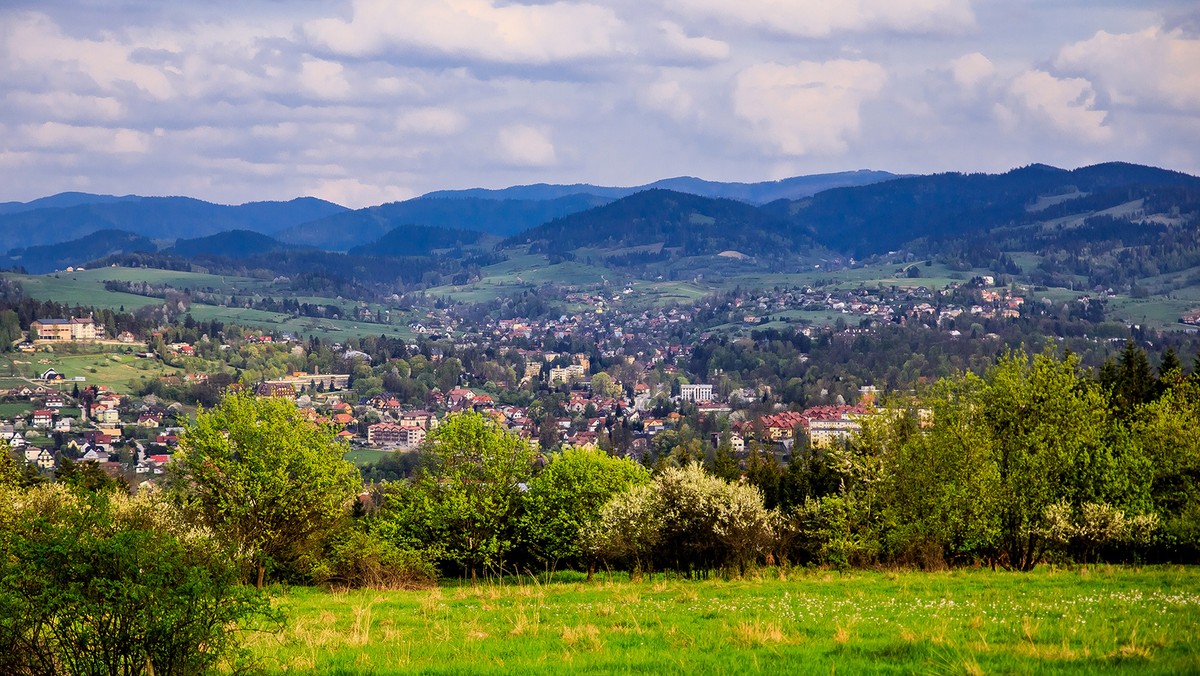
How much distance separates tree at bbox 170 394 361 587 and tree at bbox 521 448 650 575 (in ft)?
27.8

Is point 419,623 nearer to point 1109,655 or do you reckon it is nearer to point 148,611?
point 148,611

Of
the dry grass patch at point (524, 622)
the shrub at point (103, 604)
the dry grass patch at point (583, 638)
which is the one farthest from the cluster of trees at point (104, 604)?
the dry grass patch at point (524, 622)

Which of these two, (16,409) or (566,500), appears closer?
(566,500)

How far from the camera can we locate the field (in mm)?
11125

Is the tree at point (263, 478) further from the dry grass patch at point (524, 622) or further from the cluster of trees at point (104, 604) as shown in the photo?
the cluster of trees at point (104, 604)

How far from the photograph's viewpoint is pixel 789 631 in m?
13.6

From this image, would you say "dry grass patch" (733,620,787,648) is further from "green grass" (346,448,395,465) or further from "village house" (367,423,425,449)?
"village house" (367,423,425,449)

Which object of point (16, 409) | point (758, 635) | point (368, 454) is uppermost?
point (758, 635)

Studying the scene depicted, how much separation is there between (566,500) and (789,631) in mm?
26866

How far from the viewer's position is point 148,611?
9.94 m

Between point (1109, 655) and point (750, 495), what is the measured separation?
19.0 metres

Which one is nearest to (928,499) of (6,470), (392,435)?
(6,470)

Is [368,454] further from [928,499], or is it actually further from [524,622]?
[524,622]

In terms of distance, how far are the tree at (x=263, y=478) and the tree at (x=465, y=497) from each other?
541 cm
